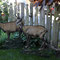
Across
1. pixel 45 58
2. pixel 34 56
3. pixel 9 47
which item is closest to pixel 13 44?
pixel 9 47

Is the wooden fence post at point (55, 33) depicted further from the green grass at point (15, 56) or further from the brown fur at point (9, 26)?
the brown fur at point (9, 26)

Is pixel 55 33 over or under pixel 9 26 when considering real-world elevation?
under

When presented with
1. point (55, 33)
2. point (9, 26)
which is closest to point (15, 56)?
point (9, 26)

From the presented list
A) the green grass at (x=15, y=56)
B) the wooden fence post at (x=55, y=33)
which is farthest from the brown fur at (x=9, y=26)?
the wooden fence post at (x=55, y=33)

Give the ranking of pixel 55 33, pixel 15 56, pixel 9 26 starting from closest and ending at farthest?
pixel 15 56 < pixel 55 33 < pixel 9 26

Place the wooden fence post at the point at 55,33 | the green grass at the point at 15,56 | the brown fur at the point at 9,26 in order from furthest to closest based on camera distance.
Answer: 1. the brown fur at the point at 9,26
2. the wooden fence post at the point at 55,33
3. the green grass at the point at 15,56

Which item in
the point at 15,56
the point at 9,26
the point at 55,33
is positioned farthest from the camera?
the point at 9,26

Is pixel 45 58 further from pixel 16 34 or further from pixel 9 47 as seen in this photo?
pixel 16 34

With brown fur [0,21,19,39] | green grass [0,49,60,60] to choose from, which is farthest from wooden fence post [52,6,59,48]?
brown fur [0,21,19,39]

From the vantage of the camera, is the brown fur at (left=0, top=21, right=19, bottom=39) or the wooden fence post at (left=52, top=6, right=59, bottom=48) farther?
the brown fur at (left=0, top=21, right=19, bottom=39)

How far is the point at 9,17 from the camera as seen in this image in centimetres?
694

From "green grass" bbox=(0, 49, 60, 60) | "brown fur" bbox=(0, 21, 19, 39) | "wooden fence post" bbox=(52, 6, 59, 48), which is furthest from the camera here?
"brown fur" bbox=(0, 21, 19, 39)

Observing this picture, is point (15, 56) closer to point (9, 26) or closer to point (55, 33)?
point (9, 26)

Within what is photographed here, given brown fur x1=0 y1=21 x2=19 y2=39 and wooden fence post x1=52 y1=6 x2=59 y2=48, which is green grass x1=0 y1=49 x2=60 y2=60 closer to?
wooden fence post x1=52 y1=6 x2=59 y2=48
